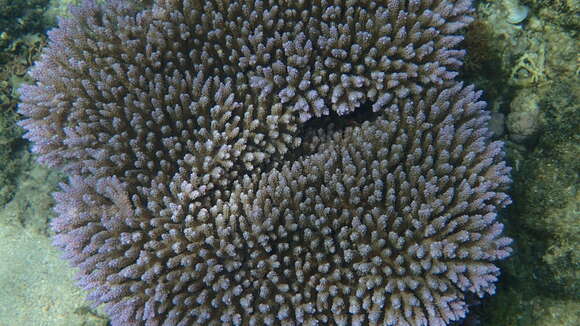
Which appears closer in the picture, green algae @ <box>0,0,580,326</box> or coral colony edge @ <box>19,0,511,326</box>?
coral colony edge @ <box>19,0,511,326</box>

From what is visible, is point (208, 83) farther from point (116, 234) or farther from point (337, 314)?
point (337, 314)

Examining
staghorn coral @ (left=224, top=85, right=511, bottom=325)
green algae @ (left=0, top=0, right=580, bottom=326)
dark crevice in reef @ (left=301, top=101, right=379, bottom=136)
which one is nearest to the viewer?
staghorn coral @ (left=224, top=85, right=511, bottom=325)

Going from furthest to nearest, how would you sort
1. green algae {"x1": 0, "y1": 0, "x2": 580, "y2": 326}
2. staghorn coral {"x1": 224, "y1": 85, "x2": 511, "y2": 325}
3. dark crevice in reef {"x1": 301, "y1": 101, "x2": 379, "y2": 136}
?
green algae {"x1": 0, "y1": 0, "x2": 580, "y2": 326} < dark crevice in reef {"x1": 301, "y1": 101, "x2": 379, "y2": 136} < staghorn coral {"x1": 224, "y1": 85, "x2": 511, "y2": 325}

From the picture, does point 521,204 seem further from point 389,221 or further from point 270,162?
point 270,162

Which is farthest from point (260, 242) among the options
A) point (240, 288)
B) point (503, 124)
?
→ point (503, 124)

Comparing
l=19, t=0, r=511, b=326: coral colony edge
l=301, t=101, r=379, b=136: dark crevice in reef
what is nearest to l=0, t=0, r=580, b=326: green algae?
l=19, t=0, r=511, b=326: coral colony edge

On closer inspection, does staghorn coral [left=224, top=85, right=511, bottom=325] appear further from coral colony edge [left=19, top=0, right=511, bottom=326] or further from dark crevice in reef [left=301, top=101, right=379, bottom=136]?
dark crevice in reef [left=301, top=101, right=379, bottom=136]

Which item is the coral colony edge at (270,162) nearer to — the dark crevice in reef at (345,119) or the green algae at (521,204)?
the dark crevice in reef at (345,119)

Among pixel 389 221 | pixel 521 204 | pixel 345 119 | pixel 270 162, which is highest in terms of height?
pixel 345 119

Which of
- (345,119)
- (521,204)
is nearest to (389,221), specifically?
(345,119)
